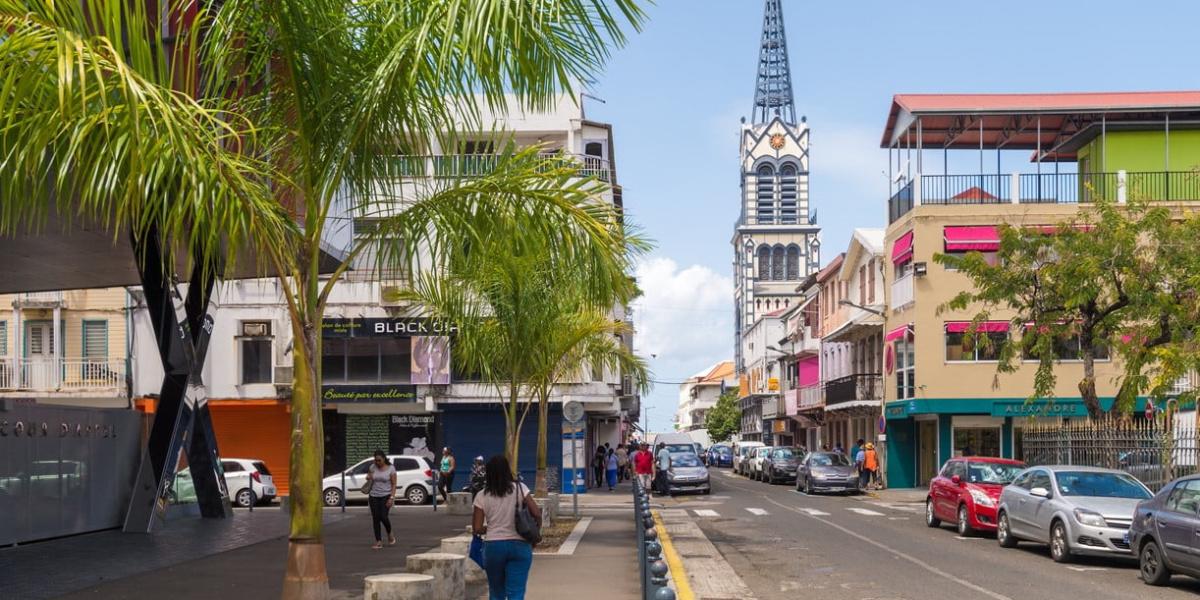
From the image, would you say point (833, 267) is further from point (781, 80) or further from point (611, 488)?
point (781, 80)

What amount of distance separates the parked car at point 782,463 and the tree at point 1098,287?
2328 centimetres

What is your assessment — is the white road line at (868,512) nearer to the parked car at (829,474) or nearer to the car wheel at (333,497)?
the parked car at (829,474)

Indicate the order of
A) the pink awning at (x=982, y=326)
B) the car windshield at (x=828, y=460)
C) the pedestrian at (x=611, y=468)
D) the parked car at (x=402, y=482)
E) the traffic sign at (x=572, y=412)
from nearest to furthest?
the traffic sign at (x=572, y=412)
the parked car at (x=402, y=482)
the car windshield at (x=828, y=460)
the pink awning at (x=982, y=326)
the pedestrian at (x=611, y=468)

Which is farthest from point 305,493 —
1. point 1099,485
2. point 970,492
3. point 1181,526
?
point 970,492

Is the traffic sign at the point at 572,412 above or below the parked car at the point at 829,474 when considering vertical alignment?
above

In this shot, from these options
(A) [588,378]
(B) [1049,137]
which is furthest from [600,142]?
(B) [1049,137]

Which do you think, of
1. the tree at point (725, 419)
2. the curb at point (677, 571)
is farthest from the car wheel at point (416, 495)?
the tree at point (725, 419)

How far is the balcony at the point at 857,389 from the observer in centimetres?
5000

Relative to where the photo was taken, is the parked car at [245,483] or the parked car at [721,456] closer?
the parked car at [245,483]

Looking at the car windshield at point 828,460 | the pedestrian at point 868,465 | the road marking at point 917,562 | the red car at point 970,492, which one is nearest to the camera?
the road marking at point 917,562

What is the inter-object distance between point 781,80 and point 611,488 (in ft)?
472

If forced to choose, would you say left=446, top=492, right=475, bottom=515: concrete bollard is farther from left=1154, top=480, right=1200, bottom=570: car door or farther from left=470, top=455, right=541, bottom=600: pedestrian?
left=470, top=455, right=541, bottom=600: pedestrian

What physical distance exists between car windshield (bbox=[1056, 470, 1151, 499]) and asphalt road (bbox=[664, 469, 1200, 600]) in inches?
38.4

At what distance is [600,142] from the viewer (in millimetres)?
44531
